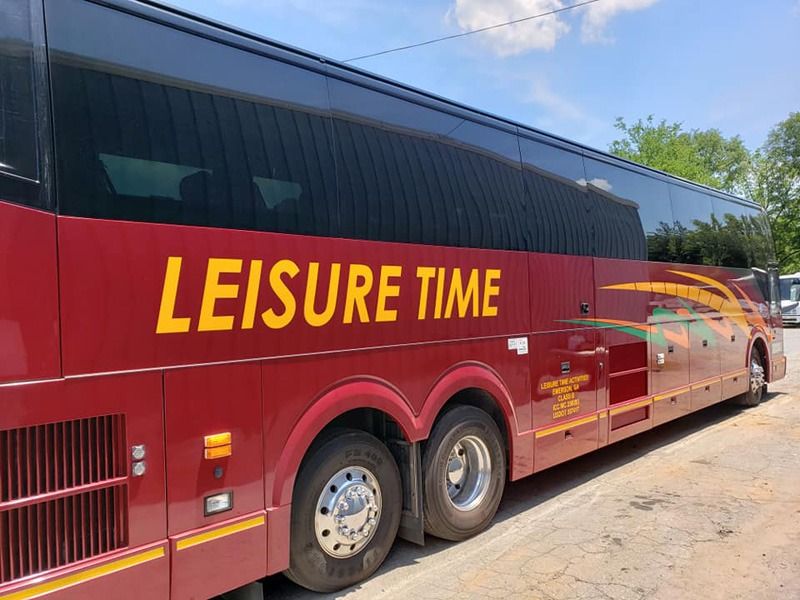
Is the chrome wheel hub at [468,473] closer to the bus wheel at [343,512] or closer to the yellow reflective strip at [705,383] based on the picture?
the bus wheel at [343,512]

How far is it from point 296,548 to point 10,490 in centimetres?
161

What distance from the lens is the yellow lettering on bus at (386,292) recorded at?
4.03 metres

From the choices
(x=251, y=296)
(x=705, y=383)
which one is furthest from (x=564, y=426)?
(x=705, y=383)

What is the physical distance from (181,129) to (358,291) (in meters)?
1.42

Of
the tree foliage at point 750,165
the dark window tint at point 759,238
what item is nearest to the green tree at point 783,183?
the tree foliage at point 750,165

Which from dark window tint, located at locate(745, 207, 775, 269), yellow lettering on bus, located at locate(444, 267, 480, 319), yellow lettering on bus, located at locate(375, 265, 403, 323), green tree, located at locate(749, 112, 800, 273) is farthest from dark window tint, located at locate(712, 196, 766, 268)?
green tree, located at locate(749, 112, 800, 273)

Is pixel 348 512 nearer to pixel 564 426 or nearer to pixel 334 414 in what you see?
pixel 334 414

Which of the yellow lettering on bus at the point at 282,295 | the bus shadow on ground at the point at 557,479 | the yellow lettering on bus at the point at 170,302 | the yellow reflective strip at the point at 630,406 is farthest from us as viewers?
the yellow reflective strip at the point at 630,406

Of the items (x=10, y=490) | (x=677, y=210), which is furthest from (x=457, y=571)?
(x=677, y=210)

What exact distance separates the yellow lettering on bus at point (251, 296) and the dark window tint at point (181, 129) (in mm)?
241

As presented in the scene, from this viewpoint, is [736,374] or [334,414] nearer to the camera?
[334,414]

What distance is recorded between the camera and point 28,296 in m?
2.51

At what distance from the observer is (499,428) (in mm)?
5207

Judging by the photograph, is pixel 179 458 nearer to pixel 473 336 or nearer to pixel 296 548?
pixel 296 548
